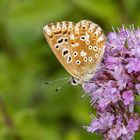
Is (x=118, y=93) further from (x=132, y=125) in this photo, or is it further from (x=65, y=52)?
(x=65, y=52)

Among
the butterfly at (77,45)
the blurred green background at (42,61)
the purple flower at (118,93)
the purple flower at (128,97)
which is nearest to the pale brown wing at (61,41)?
the butterfly at (77,45)

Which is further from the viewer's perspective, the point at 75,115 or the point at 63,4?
the point at 63,4

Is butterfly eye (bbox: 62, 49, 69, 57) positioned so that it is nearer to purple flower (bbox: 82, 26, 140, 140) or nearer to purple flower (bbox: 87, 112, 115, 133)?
purple flower (bbox: 82, 26, 140, 140)

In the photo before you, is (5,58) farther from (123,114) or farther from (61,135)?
(123,114)

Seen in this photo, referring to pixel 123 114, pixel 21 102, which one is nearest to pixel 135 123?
pixel 123 114

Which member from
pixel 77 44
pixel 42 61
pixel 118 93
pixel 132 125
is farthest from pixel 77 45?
pixel 42 61
